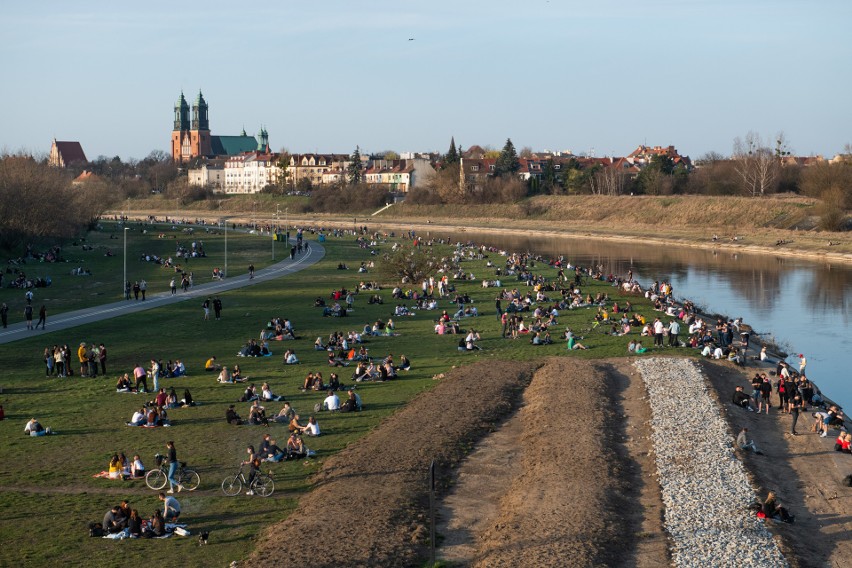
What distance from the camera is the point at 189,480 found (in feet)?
56.5

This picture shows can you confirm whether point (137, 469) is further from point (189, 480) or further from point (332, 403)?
point (332, 403)

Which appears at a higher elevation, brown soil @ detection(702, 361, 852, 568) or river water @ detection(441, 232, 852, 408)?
river water @ detection(441, 232, 852, 408)

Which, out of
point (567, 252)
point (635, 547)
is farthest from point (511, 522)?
point (567, 252)

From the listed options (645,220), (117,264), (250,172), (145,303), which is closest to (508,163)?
(645,220)

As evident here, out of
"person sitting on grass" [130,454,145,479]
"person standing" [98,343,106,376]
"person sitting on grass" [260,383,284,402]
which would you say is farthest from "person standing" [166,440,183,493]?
"person standing" [98,343,106,376]

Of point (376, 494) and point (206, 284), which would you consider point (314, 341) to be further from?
point (206, 284)

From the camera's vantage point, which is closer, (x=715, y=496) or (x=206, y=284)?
(x=715, y=496)

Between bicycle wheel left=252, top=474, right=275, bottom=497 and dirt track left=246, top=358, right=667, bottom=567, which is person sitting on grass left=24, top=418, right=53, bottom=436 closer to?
bicycle wheel left=252, top=474, right=275, bottom=497

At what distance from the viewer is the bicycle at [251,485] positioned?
1697 centimetres

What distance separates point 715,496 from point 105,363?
58.1 feet

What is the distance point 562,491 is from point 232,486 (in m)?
5.91

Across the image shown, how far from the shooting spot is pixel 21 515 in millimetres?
15781

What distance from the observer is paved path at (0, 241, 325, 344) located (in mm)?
33897

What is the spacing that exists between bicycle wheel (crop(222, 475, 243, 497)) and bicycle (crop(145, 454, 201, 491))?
0.52m
